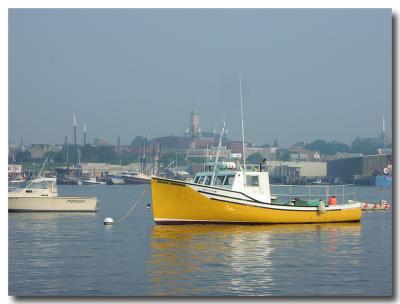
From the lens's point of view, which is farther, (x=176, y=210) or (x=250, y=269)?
(x=176, y=210)

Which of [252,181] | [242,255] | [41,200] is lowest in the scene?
[242,255]

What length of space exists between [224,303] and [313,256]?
737 cm

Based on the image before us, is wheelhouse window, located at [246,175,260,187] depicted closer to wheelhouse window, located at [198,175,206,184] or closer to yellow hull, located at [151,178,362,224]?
yellow hull, located at [151,178,362,224]

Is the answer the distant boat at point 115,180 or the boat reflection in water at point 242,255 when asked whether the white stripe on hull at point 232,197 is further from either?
the distant boat at point 115,180

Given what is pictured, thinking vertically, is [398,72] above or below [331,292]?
above

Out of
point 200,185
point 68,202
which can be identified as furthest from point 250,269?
point 68,202

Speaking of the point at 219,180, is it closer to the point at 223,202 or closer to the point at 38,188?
the point at 223,202

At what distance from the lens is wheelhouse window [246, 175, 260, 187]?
1139 inches

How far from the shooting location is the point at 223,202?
92.3ft

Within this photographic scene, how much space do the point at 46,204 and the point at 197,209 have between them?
12.6 m

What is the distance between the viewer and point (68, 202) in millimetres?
40000

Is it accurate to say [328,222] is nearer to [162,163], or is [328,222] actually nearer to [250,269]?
[250,269]

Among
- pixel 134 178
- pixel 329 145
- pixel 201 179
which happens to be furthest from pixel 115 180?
pixel 201 179
